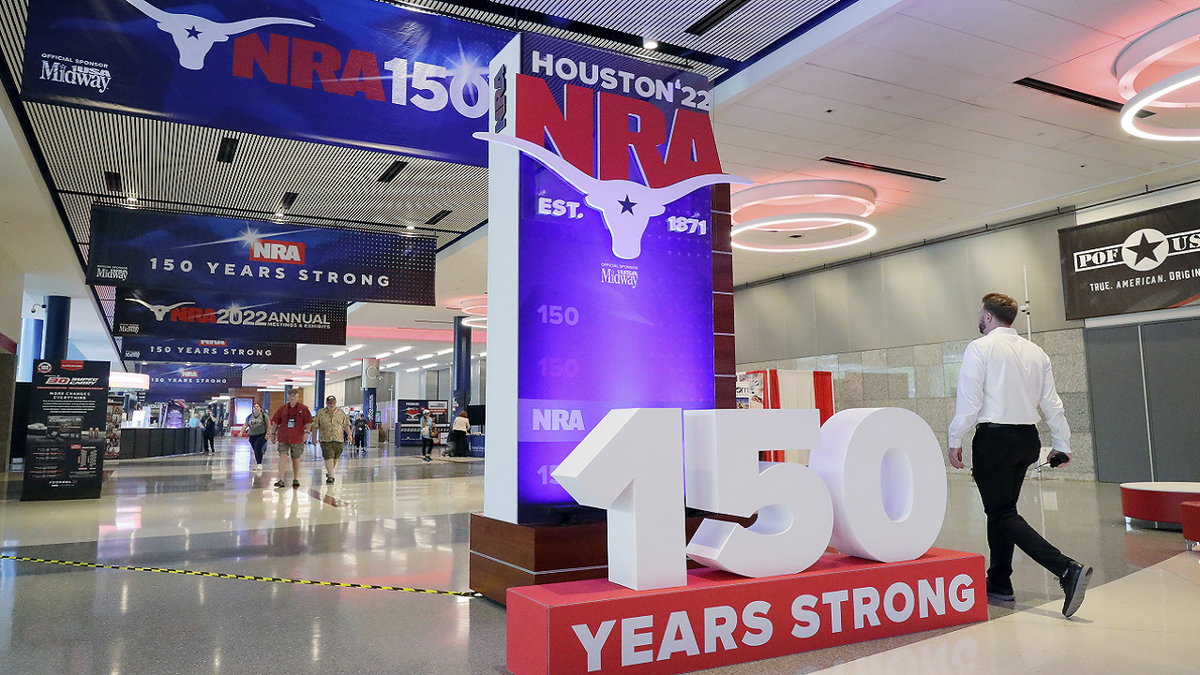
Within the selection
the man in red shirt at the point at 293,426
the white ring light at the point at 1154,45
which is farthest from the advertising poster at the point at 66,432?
the white ring light at the point at 1154,45

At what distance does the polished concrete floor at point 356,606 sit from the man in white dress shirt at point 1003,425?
39 cm

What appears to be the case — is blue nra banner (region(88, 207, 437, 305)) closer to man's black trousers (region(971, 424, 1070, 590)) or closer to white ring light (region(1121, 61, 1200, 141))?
man's black trousers (region(971, 424, 1070, 590))

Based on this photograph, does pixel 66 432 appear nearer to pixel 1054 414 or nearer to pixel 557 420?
pixel 557 420

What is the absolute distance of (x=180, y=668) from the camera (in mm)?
2932

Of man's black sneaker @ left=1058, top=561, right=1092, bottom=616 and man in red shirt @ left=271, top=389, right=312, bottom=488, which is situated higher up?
man in red shirt @ left=271, top=389, right=312, bottom=488

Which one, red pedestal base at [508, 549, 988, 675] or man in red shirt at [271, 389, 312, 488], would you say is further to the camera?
man in red shirt at [271, 389, 312, 488]

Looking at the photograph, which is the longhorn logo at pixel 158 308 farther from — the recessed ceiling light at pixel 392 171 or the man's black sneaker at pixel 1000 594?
the man's black sneaker at pixel 1000 594

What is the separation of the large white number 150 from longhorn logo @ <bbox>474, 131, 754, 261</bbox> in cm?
117

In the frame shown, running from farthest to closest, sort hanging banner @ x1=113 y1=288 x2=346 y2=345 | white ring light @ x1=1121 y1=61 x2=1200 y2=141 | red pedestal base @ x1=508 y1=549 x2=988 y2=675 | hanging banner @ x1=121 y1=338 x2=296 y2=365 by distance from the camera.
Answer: hanging banner @ x1=121 y1=338 x2=296 y2=365 < hanging banner @ x1=113 y1=288 x2=346 y2=345 < white ring light @ x1=1121 y1=61 x2=1200 y2=141 < red pedestal base @ x1=508 y1=549 x2=988 y2=675

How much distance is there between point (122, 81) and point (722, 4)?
13.9 feet

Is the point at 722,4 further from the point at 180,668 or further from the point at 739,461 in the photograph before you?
the point at 180,668

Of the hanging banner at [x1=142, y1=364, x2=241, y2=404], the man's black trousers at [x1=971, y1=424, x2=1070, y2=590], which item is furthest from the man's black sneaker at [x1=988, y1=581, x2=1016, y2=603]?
the hanging banner at [x1=142, y1=364, x2=241, y2=404]

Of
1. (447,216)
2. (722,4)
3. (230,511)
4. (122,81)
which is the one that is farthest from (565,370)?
(447,216)

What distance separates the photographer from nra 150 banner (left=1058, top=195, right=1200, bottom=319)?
10406mm
